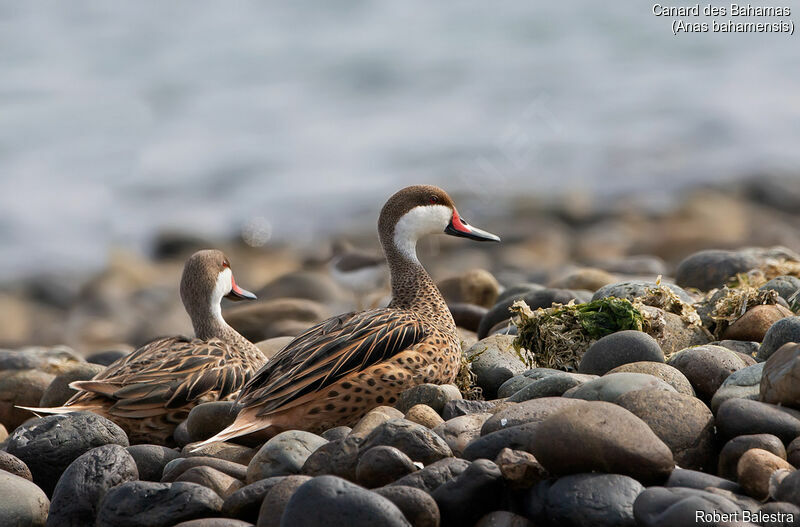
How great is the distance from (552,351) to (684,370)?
36.0 inches

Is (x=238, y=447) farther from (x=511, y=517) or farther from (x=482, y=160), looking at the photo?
(x=482, y=160)

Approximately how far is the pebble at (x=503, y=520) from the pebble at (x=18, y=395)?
386 centimetres

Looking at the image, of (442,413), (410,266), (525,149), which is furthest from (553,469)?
(525,149)

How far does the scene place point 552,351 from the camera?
5.46m

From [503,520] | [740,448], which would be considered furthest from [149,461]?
[740,448]

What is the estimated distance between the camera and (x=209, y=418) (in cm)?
507

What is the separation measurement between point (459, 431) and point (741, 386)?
120 cm

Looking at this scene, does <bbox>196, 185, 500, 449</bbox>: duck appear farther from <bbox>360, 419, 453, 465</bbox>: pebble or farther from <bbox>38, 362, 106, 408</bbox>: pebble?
<bbox>38, 362, 106, 408</bbox>: pebble

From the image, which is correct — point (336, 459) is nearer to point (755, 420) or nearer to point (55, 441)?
point (55, 441)

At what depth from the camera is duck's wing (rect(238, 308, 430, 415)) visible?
4.86 meters

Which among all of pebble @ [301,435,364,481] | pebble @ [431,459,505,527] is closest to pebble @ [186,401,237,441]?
pebble @ [301,435,364,481]

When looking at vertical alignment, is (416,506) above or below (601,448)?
below

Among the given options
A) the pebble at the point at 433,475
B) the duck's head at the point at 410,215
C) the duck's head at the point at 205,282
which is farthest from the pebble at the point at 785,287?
the duck's head at the point at 205,282

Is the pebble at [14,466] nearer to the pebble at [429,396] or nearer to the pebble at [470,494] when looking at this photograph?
the pebble at [429,396]
